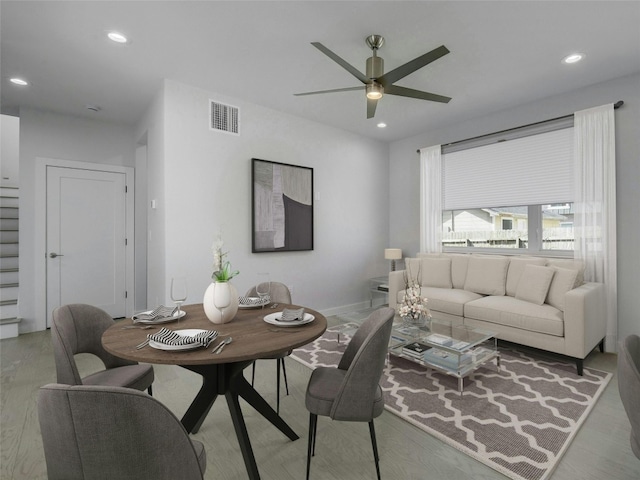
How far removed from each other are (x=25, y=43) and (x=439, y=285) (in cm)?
488

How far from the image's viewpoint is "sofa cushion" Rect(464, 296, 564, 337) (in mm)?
2910

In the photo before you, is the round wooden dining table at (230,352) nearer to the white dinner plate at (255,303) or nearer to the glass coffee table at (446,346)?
the white dinner plate at (255,303)

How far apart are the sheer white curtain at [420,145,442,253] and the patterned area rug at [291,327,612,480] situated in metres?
2.06

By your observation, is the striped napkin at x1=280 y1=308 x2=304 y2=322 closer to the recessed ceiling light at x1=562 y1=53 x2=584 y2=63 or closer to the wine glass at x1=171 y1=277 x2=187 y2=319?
the wine glass at x1=171 y1=277 x2=187 y2=319

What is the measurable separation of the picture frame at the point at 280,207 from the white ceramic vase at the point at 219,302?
2.26m

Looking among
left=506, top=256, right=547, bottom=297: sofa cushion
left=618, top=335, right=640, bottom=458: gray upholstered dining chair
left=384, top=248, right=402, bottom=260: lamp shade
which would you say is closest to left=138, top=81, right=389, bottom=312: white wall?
left=384, top=248, right=402, bottom=260: lamp shade

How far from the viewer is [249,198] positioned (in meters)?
3.95

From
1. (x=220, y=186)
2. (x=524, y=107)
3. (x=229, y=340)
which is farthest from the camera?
(x=524, y=107)

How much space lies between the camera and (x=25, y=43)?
2645 mm

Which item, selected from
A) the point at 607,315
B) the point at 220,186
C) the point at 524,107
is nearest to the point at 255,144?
the point at 220,186

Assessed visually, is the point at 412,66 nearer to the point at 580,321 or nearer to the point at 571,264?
the point at 580,321

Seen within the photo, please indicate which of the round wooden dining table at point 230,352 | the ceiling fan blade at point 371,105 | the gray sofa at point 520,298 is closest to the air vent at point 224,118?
the ceiling fan blade at point 371,105

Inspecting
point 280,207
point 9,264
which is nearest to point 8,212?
point 9,264

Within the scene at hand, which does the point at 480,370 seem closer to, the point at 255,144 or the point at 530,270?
the point at 530,270
